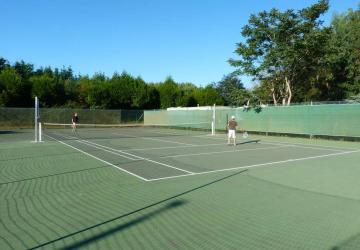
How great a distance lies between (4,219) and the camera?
22.7 ft

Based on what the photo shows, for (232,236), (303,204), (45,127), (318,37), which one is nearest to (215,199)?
(303,204)

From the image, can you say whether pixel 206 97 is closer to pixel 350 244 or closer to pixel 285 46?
pixel 285 46

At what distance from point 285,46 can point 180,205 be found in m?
27.5

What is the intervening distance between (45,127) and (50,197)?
39.7 metres

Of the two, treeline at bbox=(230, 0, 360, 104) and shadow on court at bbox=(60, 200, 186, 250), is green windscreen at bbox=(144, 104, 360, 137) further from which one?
shadow on court at bbox=(60, 200, 186, 250)

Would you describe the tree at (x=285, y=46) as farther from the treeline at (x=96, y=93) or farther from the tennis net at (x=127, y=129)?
the treeline at (x=96, y=93)

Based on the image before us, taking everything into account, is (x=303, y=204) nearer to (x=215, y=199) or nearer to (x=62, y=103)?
(x=215, y=199)

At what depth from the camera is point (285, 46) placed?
3306 cm

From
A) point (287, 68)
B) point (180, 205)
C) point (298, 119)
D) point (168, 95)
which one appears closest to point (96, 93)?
point (168, 95)

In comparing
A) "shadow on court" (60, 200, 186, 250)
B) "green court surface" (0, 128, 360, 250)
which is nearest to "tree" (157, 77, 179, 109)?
"green court surface" (0, 128, 360, 250)

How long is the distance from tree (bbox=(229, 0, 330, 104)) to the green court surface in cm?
2044

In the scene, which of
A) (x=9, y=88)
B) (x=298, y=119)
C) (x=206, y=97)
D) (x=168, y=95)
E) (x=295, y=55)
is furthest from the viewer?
(x=206, y=97)

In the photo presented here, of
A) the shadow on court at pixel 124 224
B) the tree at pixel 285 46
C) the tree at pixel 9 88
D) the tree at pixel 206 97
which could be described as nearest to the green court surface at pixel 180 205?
the shadow on court at pixel 124 224

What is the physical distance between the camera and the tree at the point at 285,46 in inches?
1303
